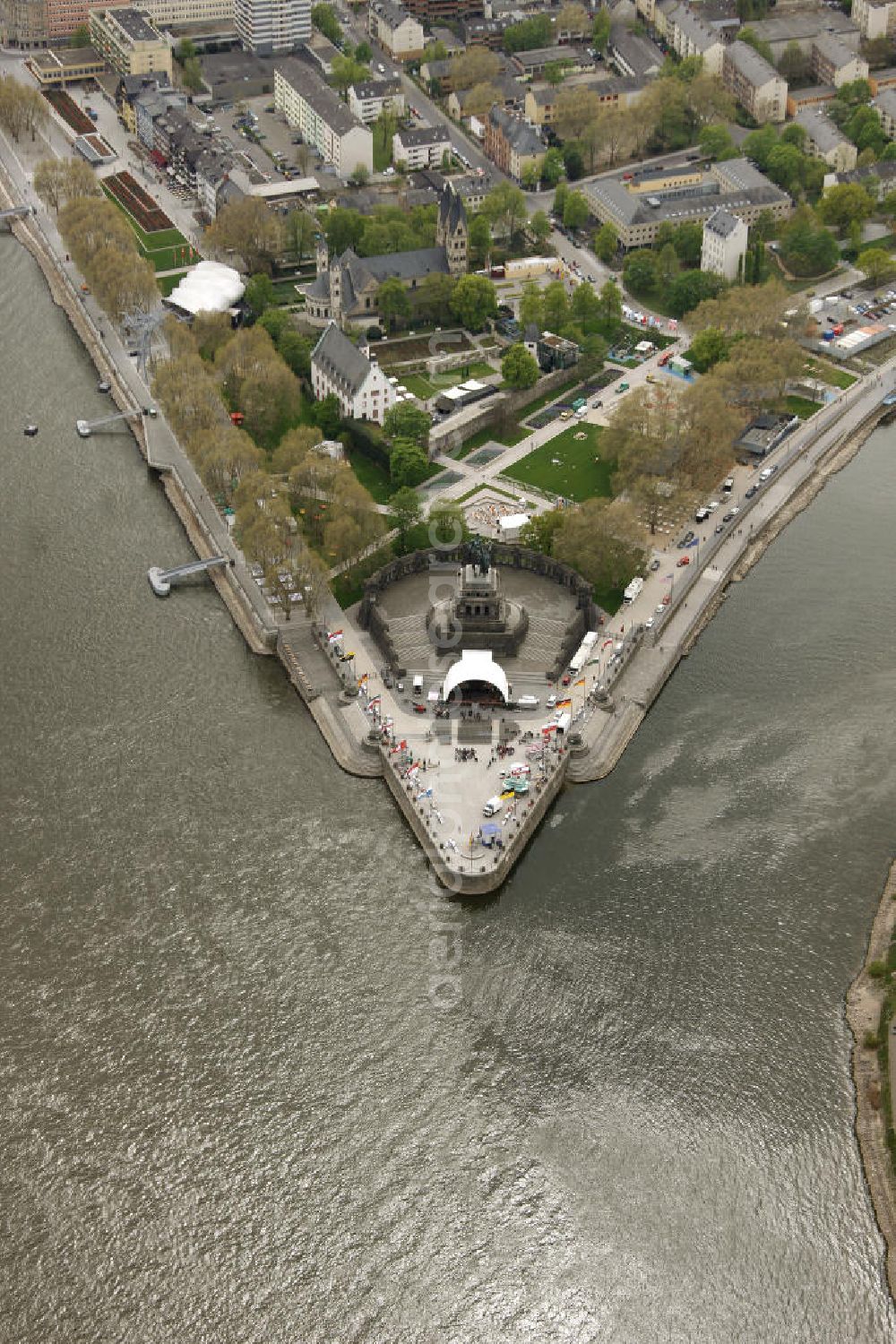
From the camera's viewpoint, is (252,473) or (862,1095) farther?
(252,473)

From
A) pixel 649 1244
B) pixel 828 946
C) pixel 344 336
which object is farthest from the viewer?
pixel 344 336

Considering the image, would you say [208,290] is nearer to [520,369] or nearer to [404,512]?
[520,369]

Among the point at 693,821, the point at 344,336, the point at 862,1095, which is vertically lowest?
the point at 862,1095

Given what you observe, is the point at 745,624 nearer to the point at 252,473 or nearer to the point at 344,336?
the point at 252,473

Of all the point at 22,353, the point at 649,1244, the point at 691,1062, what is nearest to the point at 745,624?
the point at 691,1062

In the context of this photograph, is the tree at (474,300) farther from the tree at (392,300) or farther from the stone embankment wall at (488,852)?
the stone embankment wall at (488,852)

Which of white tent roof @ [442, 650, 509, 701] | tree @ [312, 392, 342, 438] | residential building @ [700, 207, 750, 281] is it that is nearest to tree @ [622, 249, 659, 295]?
Answer: residential building @ [700, 207, 750, 281]

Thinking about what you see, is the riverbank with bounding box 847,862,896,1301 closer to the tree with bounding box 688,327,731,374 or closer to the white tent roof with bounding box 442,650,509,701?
the white tent roof with bounding box 442,650,509,701
